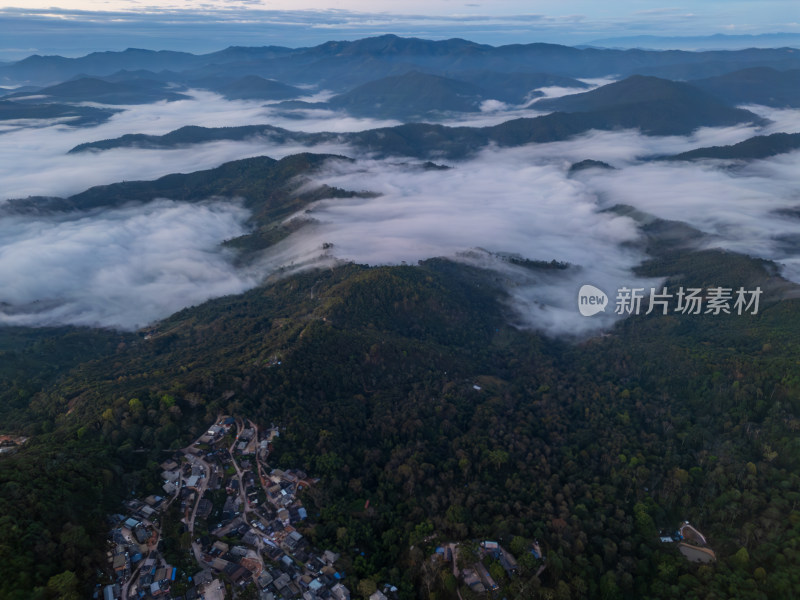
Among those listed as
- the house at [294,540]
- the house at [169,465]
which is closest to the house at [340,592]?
the house at [294,540]

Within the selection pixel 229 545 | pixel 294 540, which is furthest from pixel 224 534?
pixel 294 540

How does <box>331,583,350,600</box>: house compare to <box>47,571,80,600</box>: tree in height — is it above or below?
below

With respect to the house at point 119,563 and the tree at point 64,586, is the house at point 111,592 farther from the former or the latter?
the tree at point 64,586

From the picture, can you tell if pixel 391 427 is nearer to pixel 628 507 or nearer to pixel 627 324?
pixel 628 507

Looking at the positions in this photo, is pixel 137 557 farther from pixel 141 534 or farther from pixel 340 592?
pixel 340 592

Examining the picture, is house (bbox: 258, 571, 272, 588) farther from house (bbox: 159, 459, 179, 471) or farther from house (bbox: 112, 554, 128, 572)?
house (bbox: 159, 459, 179, 471)

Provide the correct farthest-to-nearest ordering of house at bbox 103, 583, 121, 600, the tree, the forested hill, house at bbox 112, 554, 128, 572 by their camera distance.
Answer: the forested hill
house at bbox 112, 554, 128, 572
house at bbox 103, 583, 121, 600
the tree

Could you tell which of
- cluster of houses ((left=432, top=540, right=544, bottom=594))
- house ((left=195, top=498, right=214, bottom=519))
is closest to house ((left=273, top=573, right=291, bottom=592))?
house ((left=195, top=498, right=214, bottom=519))

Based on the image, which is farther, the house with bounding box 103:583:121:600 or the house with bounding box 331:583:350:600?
the house with bounding box 331:583:350:600
